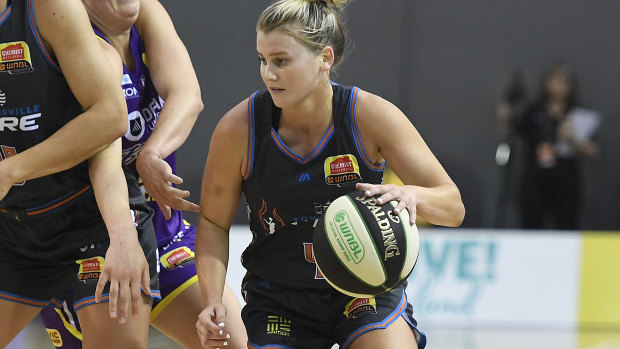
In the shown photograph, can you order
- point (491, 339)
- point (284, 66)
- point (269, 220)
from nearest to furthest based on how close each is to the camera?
point (284, 66), point (269, 220), point (491, 339)

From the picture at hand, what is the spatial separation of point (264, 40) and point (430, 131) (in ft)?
13.9

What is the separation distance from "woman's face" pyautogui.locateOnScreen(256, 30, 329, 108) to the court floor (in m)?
3.19

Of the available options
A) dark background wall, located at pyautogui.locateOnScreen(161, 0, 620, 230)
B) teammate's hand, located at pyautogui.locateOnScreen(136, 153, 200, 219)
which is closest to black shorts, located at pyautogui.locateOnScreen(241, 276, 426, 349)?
teammate's hand, located at pyautogui.locateOnScreen(136, 153, 200, 219)

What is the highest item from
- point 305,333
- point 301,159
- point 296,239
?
point 301,159

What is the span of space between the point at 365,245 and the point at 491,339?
3.66 metres

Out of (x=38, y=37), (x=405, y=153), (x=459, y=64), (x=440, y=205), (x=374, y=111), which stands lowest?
(x=459, y=64)

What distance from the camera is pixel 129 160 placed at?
288cm

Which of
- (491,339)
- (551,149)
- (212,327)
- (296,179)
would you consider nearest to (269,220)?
(296,179)

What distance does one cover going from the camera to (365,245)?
231cm

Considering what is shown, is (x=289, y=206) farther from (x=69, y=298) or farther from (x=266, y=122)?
(x=69, y=298)

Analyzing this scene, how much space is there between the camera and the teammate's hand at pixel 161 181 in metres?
2.58

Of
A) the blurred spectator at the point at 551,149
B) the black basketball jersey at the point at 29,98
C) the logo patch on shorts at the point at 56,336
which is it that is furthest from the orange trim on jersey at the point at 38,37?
the blurred spectator at the point at 551,149

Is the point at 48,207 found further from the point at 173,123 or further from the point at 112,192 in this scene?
the point at 173,123

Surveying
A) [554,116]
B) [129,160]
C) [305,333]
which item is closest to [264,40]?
[129,160]
